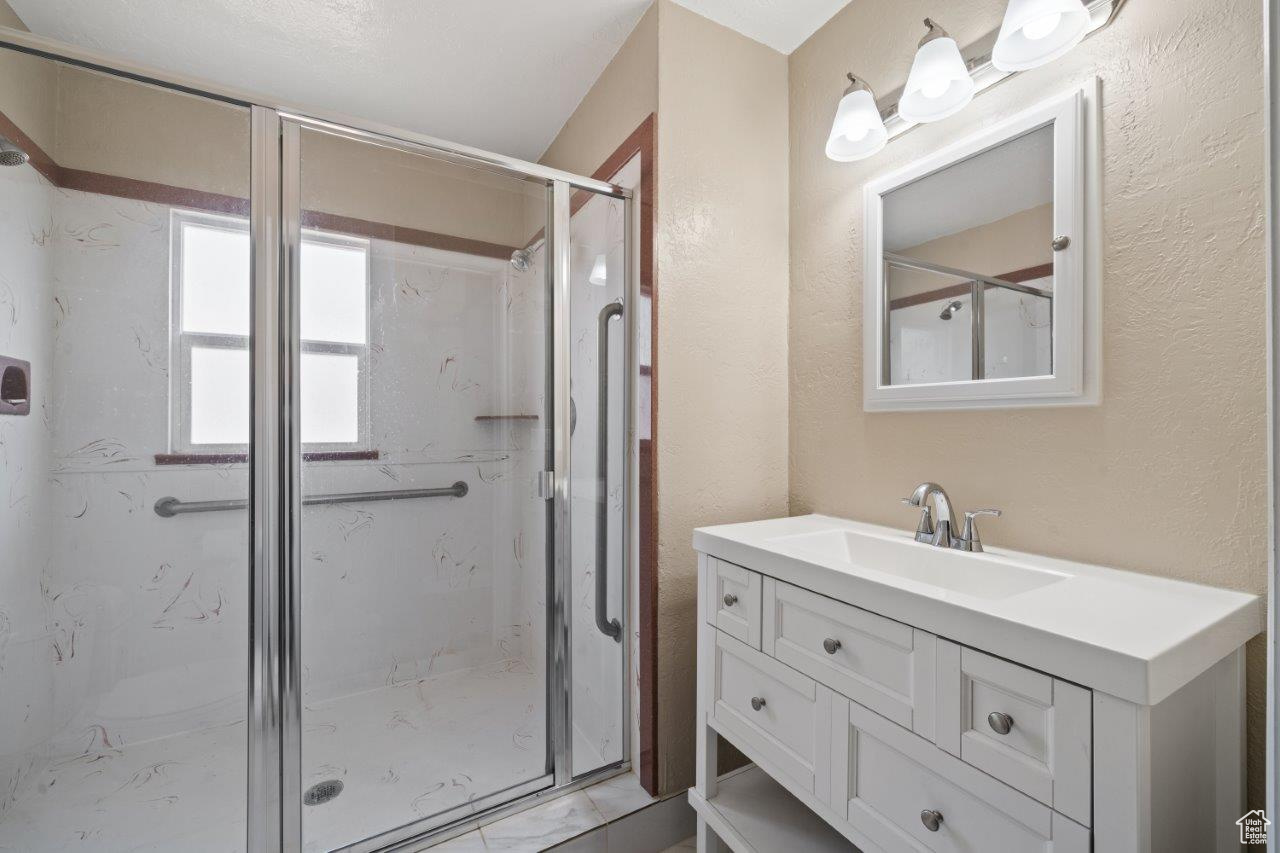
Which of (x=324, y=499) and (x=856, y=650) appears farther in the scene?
(x=324, y=499)

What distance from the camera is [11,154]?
1.05 meters

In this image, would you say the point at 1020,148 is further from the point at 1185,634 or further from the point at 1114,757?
the point at 1114,757

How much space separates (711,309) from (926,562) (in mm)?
857

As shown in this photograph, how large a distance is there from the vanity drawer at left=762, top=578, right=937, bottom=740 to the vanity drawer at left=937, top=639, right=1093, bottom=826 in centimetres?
3

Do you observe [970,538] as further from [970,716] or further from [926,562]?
[970,716]

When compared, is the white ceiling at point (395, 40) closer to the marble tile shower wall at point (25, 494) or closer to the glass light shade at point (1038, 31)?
the glass light shade at point (1038, 31)

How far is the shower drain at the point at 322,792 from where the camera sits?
1259 mm

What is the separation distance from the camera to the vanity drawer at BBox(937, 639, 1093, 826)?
2.12ft

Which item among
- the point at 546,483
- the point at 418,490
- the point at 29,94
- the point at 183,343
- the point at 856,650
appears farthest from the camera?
the point at 546,483

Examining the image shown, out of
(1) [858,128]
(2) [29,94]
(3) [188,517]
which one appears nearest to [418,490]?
(3) [188,517]

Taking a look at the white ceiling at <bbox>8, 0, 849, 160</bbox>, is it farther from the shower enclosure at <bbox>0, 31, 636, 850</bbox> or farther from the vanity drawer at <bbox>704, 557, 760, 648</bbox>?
the vanity drawer at <bbox>704, 557, 760, 648</bbox>

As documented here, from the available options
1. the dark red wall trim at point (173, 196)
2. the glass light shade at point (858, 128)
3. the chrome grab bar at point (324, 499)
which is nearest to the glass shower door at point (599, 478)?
the chrome grab bar at point (324, 499)

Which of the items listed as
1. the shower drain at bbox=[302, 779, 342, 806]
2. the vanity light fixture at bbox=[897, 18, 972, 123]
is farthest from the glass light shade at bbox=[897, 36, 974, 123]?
the shower drain at bbox=[302, 779, 342, 806]

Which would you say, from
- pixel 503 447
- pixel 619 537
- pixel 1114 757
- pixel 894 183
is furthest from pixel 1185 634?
pixel 503 447
